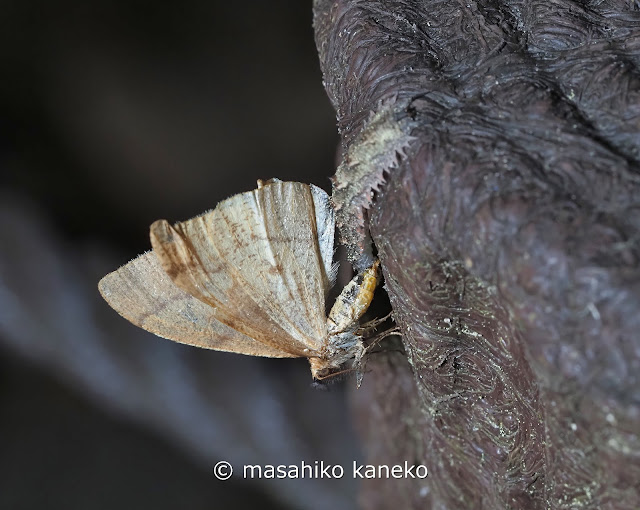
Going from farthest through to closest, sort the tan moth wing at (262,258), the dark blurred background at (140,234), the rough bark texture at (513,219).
A: the dark blurred background at (140,234) → the tan moth wing at (262,258) → the rough bark texture at (513,219)

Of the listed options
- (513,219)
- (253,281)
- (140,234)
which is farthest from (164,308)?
(140,234)

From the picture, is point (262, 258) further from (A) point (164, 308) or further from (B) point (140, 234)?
(B) point (140, 234)

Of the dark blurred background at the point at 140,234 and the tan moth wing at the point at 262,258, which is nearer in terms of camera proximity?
the tan moth wing at the point at 262,258

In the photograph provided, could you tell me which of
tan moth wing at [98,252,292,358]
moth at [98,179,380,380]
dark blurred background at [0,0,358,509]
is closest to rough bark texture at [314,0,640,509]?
moth at [98,179,380,380]

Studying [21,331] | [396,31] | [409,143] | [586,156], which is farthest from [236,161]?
[586,156]

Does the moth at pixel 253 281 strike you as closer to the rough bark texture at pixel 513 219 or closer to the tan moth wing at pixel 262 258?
the tan moth wing at pixel 262 258

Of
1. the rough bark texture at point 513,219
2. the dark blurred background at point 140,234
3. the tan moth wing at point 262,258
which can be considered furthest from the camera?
the dark blurred background at point 140,234

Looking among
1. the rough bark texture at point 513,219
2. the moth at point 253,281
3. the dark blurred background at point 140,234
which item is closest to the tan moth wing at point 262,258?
the moth at point 253,281
